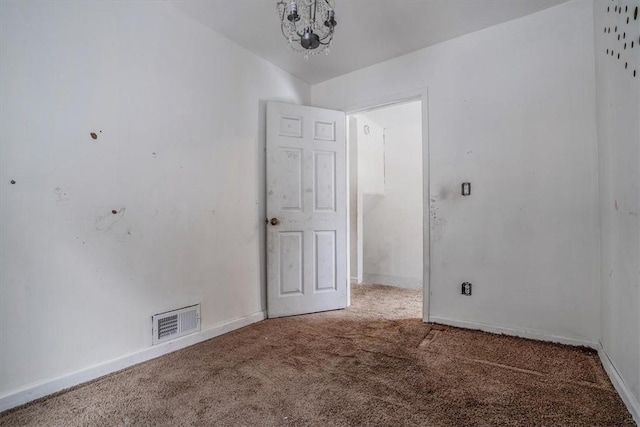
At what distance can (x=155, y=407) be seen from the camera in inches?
62.4

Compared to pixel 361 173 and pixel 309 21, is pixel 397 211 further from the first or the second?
pixel 309 21

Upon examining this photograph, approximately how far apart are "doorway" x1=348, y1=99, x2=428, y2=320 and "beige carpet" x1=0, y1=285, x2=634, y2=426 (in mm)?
1917

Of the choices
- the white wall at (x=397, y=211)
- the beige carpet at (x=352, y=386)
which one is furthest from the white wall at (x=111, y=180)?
the white wall at (x=397, y=211)

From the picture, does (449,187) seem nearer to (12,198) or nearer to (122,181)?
(122,181)

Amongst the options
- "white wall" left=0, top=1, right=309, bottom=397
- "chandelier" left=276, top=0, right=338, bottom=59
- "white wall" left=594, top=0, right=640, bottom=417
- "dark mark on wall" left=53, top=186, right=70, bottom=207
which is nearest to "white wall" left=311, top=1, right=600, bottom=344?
"white wall" left=594, top=0, right=640, bottom=417

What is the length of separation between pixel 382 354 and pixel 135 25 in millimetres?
2748

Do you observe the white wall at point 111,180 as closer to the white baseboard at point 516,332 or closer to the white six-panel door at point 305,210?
the white six-panel door at point 305,210

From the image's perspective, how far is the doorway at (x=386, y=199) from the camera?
4344mm

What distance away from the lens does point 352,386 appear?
1.75 m

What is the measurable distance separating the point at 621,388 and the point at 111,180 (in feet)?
9.98

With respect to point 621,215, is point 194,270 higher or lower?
lower

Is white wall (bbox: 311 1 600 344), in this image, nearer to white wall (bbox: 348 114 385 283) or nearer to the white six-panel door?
the white six-panel door

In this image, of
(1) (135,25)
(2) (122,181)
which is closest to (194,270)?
(2) (122,181)

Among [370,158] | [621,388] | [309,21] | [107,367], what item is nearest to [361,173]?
[370,158]
